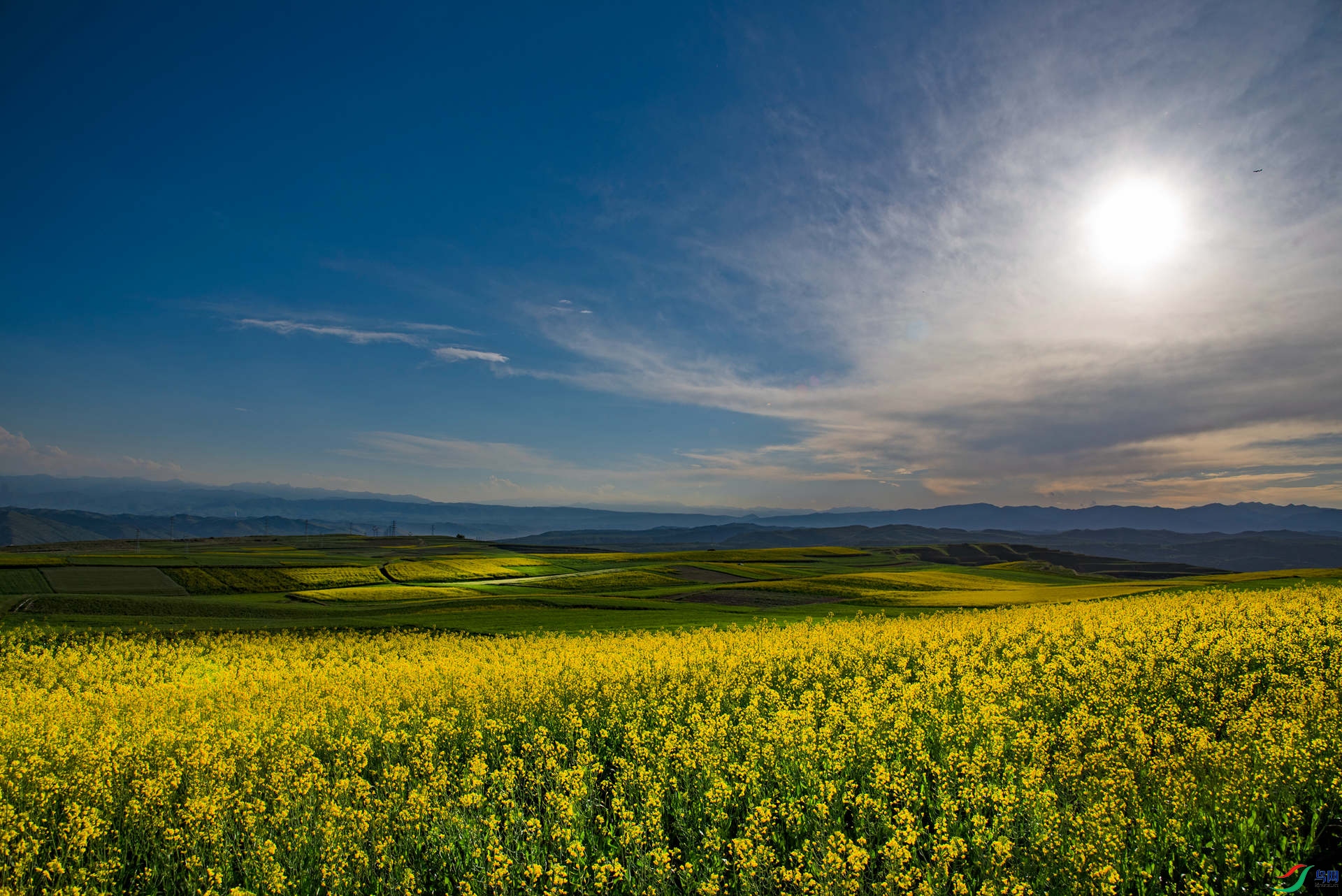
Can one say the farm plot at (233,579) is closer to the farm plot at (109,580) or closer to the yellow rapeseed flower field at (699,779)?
the farm plot at (109,580)

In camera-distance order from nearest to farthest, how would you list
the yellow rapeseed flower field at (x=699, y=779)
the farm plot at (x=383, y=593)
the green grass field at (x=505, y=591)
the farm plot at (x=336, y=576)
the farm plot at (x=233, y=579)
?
the yellow rapeseed flower field at (x=699, y=779) < the green grass field at (x=505, y=591) < the farm plot at (x=383, y=593) < the farm plot at (x=233, y=579) < the farm plot at (x=336, y=576)

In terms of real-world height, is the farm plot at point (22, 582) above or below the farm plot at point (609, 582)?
below

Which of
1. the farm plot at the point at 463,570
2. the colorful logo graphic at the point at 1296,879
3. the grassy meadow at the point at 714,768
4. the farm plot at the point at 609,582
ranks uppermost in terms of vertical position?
the colorful logo graphic at the point at 1296,879

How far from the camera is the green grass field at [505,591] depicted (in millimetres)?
41812

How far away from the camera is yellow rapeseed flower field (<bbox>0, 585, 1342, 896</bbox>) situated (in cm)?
587

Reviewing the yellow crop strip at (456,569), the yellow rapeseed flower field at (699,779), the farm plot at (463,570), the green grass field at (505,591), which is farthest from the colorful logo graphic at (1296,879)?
the yellow crop strip at (456,569)

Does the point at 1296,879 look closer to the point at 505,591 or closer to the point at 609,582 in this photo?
the point at 505,591

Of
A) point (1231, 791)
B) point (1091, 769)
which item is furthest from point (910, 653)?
point (1231, 791)

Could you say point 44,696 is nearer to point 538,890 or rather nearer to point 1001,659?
point 538,890

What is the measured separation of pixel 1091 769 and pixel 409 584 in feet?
247

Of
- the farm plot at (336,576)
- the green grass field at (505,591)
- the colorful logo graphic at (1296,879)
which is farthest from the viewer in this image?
the farm plot at (336,576)

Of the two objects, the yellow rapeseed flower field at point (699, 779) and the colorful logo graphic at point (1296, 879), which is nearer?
the colorful logo graphic at point (1296, 879)

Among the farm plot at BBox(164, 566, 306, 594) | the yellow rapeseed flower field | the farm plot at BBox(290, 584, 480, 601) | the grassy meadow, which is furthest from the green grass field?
the yellow rapeseed flower field

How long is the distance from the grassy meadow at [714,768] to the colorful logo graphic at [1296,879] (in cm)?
14
